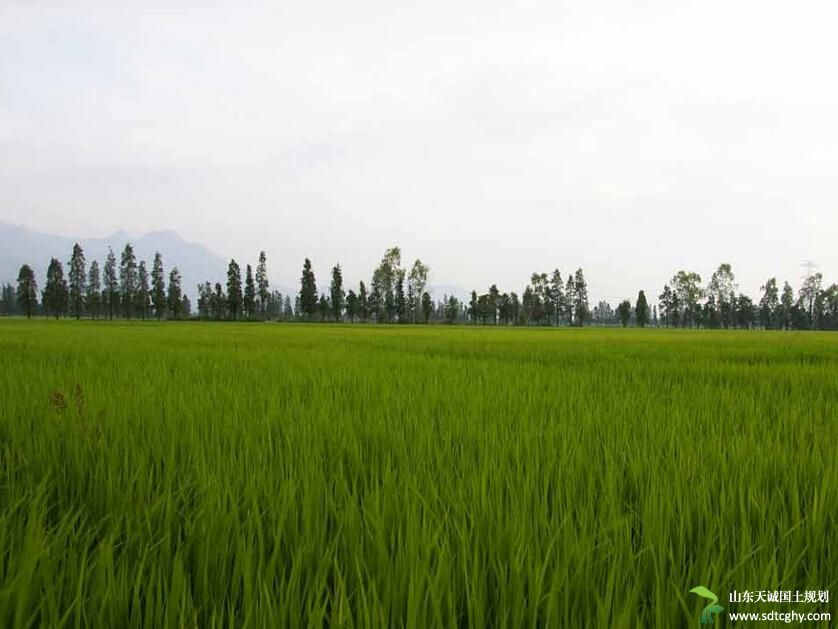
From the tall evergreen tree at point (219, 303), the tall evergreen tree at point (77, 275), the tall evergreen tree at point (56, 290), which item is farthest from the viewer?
the tall evergreen tree at point (219, 303)

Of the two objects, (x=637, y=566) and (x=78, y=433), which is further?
(x=78, y=433)

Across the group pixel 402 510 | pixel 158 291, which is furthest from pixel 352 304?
pixel 402 510

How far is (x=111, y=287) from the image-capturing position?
94.6 m

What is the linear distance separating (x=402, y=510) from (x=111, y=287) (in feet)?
368

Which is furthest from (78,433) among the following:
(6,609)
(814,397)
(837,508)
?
(814,397)

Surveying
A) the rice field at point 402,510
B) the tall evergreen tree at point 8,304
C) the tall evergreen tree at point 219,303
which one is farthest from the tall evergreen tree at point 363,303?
the tall evergreen tree at point 8,304

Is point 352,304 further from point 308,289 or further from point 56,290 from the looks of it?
point 56,290

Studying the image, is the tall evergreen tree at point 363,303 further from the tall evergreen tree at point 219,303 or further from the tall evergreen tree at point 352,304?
the tall evergreen tree at point 219,303

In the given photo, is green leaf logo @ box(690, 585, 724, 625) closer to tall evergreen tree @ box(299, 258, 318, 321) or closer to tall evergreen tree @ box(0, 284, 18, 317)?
tall evergreen tree @ box(299, 258, 318, 321)

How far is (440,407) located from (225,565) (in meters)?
2.35

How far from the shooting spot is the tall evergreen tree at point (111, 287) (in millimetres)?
92750

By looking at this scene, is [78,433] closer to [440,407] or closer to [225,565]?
[225,565]

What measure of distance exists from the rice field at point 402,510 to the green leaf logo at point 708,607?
0.08 feet

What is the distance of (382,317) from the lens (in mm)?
98875
